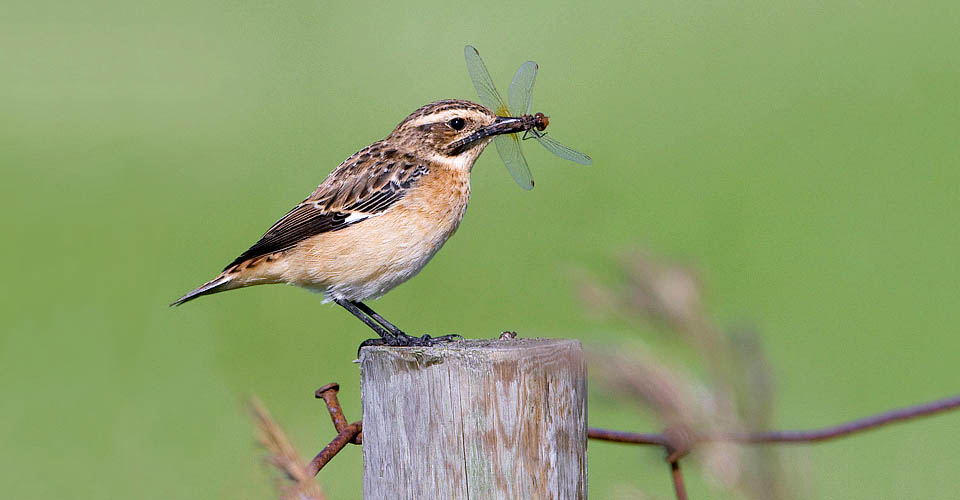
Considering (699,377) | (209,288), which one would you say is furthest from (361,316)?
(699,377)

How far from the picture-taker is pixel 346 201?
5.42 meters

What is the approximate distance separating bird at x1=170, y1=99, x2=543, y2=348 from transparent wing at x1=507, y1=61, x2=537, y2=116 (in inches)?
2.1

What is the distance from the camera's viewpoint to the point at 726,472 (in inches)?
39.4

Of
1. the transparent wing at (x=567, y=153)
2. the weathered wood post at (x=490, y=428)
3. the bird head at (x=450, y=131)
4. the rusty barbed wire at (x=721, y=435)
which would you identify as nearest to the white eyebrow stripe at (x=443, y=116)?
the bird head at (x=450, y=131)

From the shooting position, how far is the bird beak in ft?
16.7

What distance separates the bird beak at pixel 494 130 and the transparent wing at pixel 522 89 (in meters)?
0.06

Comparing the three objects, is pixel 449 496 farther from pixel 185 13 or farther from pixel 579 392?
pixel 185 13

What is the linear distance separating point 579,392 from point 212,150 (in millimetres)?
14743

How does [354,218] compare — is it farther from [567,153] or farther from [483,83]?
[567,153]

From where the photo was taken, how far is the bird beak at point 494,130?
509 centimetres

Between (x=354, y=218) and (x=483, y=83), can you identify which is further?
(x=354, y=218)

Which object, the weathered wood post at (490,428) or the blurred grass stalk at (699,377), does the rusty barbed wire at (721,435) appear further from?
the weathered wood post at (490,428)

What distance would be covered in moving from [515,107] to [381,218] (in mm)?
807

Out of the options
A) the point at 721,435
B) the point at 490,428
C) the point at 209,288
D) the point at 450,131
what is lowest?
the point at 721,435
